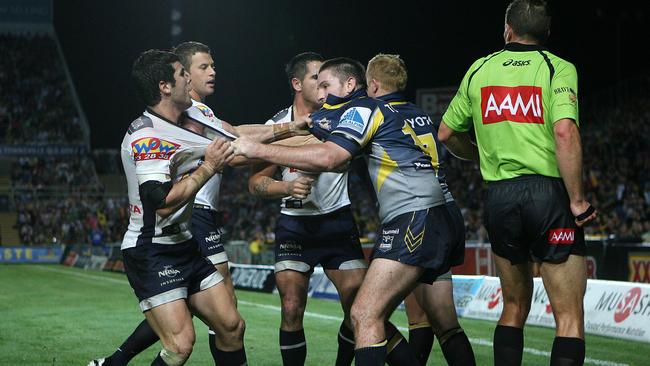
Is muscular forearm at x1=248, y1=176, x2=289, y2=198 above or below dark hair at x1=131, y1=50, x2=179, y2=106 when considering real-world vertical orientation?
below

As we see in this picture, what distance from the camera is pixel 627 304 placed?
11.1 meters

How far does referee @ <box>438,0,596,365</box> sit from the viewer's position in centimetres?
544

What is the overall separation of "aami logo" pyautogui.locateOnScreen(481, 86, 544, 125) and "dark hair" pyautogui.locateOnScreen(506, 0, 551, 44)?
1.23 feet

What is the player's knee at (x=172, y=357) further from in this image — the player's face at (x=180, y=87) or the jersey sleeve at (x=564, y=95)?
the jersey sleeve at (x=564, y=95)

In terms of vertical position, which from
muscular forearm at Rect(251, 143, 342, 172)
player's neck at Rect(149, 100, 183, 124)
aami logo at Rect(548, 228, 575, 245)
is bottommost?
aami logo at Rect(548, 228, 575, 245)

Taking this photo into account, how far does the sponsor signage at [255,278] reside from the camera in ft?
63.9

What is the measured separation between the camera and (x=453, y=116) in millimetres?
6109

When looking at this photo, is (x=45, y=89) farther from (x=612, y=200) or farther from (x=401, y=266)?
(x=401, y=266)

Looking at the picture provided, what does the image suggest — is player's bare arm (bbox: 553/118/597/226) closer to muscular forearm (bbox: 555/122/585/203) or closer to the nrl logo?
muscular forearm (bbox: 555/122/585/203)

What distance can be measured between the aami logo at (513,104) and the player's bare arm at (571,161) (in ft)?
0.63

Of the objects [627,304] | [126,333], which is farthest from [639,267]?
[126,333]

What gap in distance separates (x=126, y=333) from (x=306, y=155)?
22.8 feet

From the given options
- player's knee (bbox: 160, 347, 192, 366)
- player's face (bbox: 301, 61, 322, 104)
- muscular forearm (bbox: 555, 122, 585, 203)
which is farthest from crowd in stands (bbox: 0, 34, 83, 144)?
muscular forearm (bbox: 555, 122, 585, 203)

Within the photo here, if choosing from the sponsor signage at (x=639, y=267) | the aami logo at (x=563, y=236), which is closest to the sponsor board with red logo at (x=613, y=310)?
the sponsor signage at (x=639, y=267)
